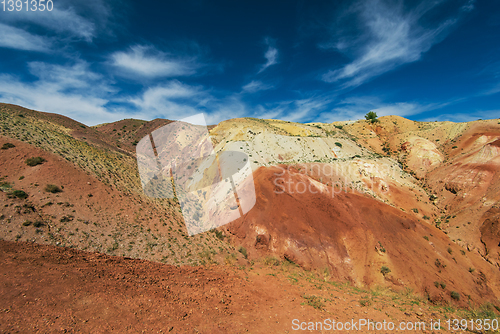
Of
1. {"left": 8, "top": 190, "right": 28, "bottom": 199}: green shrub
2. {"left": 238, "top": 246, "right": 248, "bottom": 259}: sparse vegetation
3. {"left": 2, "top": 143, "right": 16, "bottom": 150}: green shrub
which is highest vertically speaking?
{"left": 2, "top": 143, "right": 16, "bottom": 150}: green shrub

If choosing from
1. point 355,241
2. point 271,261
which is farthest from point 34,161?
point 355,241

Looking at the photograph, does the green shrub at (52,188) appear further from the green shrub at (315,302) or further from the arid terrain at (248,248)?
the green shrub at (315,302)

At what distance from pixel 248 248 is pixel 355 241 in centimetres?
1063

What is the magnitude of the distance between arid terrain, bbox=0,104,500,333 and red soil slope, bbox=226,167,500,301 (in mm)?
117

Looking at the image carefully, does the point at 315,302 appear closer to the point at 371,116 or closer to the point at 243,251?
the point at 243,251

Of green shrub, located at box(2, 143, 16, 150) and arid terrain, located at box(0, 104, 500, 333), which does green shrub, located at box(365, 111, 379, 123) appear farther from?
green shrub, located at box(2, 143, 16, 150)

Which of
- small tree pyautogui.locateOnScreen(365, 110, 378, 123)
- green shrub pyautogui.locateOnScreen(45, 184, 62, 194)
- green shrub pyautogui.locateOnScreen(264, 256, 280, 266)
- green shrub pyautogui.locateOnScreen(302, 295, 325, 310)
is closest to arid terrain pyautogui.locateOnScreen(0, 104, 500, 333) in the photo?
green shrub pyautogui.locateOnScreen(45, 184, 62, 194)

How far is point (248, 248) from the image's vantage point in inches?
760

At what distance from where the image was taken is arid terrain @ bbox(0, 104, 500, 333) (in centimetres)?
857

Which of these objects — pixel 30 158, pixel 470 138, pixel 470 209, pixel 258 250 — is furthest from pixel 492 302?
pixel 30 158

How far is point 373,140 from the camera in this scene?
50.2m

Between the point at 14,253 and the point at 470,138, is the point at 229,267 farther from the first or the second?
the point at 470,138

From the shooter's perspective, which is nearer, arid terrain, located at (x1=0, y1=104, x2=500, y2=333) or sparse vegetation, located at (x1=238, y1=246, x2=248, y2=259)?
arid terrain, located at (x1=0, y1=104, x2=500, y2=333)

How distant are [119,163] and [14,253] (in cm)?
1998
